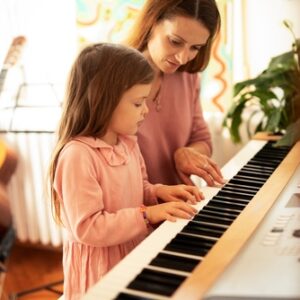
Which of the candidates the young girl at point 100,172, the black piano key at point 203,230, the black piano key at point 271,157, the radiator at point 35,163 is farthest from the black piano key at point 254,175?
the radiator at point 35,163

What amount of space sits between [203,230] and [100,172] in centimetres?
22

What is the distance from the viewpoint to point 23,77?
6.77ft

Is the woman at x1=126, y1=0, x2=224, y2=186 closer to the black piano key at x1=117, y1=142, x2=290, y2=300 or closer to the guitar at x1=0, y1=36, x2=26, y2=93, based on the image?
the black piano key at x1=117, y1=142, x2=290, y2=300

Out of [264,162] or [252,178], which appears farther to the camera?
[264,162]

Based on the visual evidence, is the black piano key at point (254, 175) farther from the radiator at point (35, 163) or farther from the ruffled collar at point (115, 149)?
the radiator at point (35, 163)

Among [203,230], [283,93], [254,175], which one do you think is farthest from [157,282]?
[283,93]

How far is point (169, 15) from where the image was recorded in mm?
1111

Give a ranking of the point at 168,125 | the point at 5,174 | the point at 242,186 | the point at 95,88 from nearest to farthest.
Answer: the point at 5,174 < the point at 95,88 < the point at 242,186 < the point at 168,125

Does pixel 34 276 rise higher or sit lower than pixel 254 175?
lower

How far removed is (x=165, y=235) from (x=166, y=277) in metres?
0.15

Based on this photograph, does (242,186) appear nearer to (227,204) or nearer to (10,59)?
(227,204)

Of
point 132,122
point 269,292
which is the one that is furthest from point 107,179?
point 269,292

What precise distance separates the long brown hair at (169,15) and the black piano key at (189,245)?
52 cm

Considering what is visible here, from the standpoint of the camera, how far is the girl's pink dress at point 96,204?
863mm
